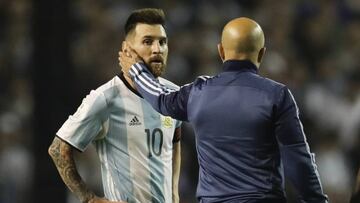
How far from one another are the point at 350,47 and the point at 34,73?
3676mm

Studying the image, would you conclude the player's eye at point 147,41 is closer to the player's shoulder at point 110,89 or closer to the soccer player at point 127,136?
the soccer player at point 127,136

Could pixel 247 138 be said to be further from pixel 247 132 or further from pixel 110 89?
pixel 110 89

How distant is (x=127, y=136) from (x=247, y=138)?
0.76 meters

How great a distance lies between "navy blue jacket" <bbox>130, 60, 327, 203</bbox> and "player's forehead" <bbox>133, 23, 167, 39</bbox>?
0.55m

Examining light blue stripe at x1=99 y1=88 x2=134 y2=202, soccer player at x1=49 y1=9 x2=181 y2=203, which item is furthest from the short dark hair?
light blue stripe at x1=99 y1=88 x2=134 y2=202

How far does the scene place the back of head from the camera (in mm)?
4320

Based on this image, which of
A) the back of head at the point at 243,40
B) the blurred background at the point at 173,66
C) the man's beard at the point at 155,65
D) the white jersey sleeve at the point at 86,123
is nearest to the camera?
the back of head at the point at 243,40

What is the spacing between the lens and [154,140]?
4906 millimetres

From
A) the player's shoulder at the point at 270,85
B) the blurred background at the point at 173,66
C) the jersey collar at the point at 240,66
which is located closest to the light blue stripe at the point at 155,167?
the jersey collar at the point at 240,66

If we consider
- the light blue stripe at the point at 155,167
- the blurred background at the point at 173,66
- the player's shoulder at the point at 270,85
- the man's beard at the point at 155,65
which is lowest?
the blurred background at the point at 173,66

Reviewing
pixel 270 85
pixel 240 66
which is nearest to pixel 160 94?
pixel 240 66

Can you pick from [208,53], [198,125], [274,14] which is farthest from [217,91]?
[274,14]

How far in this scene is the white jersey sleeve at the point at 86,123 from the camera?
15.7 ft

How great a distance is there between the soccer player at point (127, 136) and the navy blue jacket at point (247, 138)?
47cm
